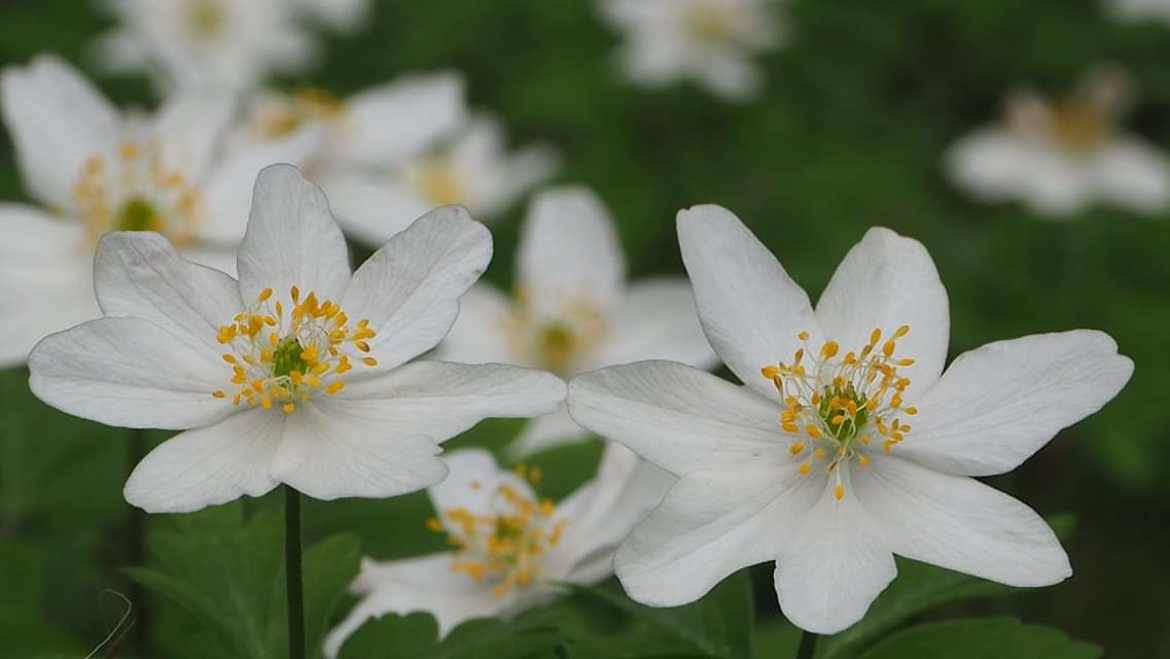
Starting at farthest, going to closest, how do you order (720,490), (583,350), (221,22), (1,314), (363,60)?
(363,60)
(221,22)
(583,350)
(1,314)
(720,490)

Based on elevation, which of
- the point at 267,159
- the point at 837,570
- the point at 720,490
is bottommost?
the point at 837,570

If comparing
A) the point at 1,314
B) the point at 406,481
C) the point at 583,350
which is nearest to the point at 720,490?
the point at 406,481

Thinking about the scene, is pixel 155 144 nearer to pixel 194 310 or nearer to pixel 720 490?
pixel 194 310

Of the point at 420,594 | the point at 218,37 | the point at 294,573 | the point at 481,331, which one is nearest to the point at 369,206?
the point at 481,331

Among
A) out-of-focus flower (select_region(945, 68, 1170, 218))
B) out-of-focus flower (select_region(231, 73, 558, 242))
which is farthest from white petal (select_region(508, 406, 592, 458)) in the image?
out-of-focus flower (select_region(945, 68, 1170, 218))

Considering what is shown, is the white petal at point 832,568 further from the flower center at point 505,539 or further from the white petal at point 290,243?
the white petal at point 290,243

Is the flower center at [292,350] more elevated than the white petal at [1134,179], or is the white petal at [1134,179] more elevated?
the white petal at [1134,179]

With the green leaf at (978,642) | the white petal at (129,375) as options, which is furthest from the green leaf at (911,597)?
the white petal at (129,375)
